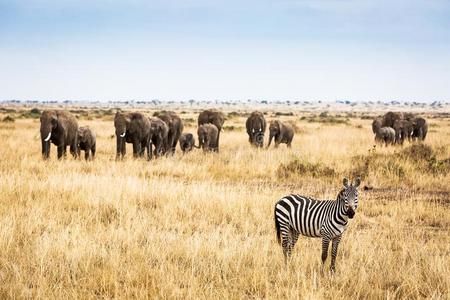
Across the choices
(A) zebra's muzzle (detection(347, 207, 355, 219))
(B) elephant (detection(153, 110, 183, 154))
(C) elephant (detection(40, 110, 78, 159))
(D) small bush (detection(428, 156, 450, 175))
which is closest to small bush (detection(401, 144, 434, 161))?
(D) small bush (detection(428, 156, 450, 175))

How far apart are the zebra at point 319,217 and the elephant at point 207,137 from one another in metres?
16.1

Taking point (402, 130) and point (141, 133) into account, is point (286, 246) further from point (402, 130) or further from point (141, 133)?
point (402, 130)

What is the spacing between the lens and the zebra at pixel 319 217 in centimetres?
544

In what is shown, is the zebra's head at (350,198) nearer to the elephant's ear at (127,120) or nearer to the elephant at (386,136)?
the elephant's ear at (127,120)

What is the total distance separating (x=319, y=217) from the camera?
5871mm

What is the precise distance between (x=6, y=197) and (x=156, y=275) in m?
4.99

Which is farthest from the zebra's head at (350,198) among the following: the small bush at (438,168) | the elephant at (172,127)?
the elephant at (172,127)

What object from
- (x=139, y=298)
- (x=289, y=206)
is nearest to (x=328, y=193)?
(x=289, y=206)

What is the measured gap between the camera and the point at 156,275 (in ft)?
17.7

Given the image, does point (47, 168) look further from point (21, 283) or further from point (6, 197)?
point (21, 283)

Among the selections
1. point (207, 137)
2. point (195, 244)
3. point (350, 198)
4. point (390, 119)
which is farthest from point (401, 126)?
point (350, 198)

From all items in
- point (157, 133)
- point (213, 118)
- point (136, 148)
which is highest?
point (213, 118)

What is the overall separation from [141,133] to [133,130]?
1.10ft

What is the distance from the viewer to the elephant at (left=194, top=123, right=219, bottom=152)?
893 inches
